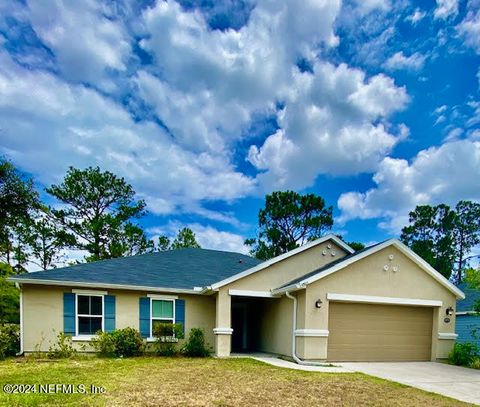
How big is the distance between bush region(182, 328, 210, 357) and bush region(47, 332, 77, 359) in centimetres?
374

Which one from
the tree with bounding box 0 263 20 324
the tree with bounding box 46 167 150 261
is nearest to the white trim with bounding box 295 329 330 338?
the tree with bounding box 0 263 20 324

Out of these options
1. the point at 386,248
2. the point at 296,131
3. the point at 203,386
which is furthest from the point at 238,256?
the point at 203,386

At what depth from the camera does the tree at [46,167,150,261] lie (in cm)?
2734

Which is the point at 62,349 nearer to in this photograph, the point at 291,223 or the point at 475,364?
the point at 475,364

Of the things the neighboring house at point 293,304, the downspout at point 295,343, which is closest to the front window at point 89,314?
the neighboring house at point 293,304

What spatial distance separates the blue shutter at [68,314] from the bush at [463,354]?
13.3 m

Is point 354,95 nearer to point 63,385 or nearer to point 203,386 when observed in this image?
point 203,386

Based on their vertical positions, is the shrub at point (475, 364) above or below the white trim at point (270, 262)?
below

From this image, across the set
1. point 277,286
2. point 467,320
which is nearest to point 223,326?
point 277,286

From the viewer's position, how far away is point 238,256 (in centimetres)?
1939

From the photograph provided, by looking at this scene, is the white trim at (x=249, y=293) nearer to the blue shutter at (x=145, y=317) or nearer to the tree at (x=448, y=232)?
the blue shutter at (x=145, y=317)

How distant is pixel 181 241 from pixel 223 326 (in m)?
20.1

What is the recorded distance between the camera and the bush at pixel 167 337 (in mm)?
12750

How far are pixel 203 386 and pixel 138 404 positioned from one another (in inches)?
73.0
